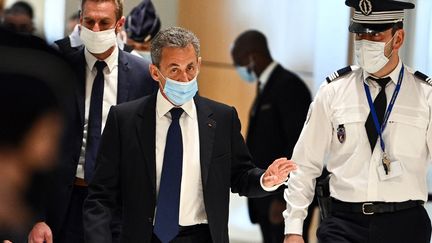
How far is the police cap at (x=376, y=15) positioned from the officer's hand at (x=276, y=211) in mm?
2660

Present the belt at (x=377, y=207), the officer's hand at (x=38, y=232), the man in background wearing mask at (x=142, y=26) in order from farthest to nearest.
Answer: the man in background wearing mask at (x=142, y=26), the belt at (x=377, y=207), the officer's hand at (x=38, y=232)

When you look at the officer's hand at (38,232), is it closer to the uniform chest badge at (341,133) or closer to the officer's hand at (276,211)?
the uniform chest badge at (341,133)

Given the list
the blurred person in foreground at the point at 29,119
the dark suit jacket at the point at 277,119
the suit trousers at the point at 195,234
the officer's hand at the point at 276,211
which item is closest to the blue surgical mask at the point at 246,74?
the dark suit jacket at the point at 277,119

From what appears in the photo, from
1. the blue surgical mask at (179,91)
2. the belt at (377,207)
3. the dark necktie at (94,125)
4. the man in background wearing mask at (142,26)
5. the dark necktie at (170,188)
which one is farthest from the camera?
the man in background wearing mask at (142,26)

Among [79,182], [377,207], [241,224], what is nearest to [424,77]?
[377,207]

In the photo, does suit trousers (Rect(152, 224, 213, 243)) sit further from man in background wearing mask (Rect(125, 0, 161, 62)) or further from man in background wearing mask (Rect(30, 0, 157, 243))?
man in background wearing mask (Rect(125, 0, 161, 62))

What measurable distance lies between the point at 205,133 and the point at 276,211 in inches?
124

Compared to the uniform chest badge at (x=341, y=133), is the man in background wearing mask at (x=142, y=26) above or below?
above

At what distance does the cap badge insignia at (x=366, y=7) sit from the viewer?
3.59 meters

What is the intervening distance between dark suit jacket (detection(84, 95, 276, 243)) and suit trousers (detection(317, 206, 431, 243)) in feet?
1.86

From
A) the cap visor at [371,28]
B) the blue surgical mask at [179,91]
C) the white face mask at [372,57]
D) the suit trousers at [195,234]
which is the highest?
the cap visor at [371,28]

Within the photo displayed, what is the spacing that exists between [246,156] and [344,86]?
663 mm

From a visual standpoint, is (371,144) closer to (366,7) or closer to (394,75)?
(394,75)

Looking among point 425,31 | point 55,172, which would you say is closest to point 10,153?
point 55,172
